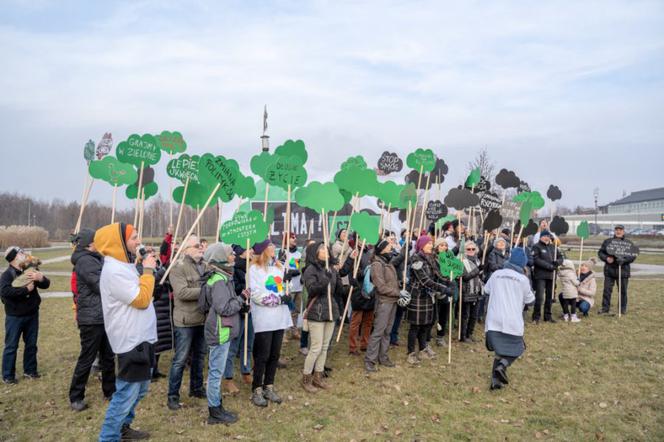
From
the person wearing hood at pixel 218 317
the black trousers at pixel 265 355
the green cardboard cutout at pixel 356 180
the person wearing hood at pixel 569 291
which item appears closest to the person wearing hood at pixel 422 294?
the green cardboard cutout at pixel 356 180

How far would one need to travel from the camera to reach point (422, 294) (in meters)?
7.29

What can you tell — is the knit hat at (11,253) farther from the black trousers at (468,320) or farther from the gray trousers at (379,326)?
the black trousers at (468,320)

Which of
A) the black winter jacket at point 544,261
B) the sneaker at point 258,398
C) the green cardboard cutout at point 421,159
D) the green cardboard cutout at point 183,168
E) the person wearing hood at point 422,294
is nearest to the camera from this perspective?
the sneaker at point 258,398

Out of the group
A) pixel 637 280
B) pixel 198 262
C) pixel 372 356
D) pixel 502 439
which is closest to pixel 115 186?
pixel 198 262

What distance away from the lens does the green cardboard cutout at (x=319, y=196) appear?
6.92 metres

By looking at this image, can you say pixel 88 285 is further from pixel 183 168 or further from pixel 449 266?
pixel 449 266

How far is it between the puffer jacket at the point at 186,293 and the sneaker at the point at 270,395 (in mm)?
1235

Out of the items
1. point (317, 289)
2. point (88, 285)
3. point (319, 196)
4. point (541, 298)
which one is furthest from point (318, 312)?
point (541, 298)

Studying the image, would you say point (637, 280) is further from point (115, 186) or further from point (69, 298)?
point (69, 298)

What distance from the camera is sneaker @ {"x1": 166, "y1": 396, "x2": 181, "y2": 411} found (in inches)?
213

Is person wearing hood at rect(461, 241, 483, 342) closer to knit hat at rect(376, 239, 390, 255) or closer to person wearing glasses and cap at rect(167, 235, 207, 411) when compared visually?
knit hat at rect(376, 239, 390, 255)

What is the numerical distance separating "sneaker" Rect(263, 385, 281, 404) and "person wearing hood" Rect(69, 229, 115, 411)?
2177 millimetres

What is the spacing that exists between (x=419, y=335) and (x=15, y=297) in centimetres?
623

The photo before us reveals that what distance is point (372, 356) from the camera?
22.9 ft
